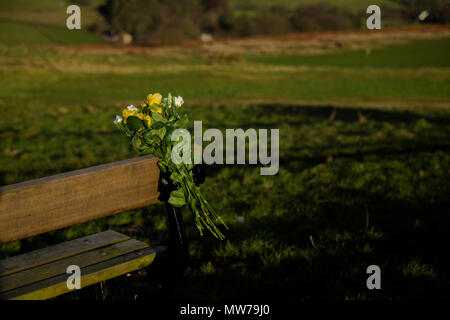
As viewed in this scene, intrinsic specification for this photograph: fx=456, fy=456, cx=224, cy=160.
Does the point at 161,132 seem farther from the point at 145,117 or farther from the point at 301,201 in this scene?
the point at 301,201

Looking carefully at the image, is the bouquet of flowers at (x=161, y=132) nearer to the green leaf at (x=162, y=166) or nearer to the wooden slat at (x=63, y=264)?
the green leaf at (x=162, y=166)

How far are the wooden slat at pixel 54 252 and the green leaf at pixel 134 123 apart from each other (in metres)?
0.69

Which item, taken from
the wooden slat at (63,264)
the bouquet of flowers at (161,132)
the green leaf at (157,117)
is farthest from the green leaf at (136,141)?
the wooden slat at (63,264)

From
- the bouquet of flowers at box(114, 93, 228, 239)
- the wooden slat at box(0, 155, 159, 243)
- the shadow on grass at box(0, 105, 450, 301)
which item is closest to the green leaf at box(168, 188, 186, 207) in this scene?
the bouquet of flowers at box(114, 93, 228, 239)

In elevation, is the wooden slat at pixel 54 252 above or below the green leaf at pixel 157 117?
below

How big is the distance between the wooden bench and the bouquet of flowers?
8cm

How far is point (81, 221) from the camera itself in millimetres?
2334

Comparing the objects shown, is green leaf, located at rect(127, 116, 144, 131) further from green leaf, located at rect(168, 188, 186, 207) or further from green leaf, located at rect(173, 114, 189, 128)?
green leaf, located at rect(168, 188, 186, 207)

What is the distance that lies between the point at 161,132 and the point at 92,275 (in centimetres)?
85

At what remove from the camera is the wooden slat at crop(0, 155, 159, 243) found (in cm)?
204

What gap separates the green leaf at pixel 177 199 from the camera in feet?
8.69

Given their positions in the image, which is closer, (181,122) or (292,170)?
(181,122)

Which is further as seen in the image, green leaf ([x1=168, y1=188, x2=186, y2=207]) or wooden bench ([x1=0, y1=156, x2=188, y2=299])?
green leaf ([x1=168, y1=188, x2=186, y2=207])

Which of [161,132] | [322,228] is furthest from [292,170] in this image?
[161,132]
